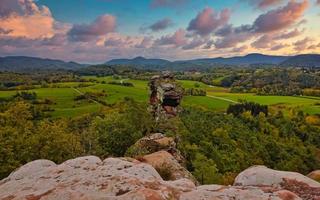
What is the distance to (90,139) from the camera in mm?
65875

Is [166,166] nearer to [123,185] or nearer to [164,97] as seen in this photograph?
[123,185]

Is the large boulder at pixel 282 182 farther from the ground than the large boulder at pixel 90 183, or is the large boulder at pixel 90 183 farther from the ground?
the large boulder at pixel 90 183

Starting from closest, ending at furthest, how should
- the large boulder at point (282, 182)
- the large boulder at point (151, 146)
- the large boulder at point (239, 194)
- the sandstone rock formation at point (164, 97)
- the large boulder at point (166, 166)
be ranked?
the large boulder at point (239, 194) → the large boulder at point (282, 182) → the large boulder at point (166, 166) → the large boulder at point (151, 146) → the sandstone rock formation at point (164, 97)

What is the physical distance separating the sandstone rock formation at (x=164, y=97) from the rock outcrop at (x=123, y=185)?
5719 cm

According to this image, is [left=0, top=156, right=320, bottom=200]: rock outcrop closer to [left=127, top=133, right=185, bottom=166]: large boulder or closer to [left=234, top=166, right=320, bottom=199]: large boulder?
[left=234, top=166, right=320, bottom=199]: large boulder

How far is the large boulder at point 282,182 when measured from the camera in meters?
15.8

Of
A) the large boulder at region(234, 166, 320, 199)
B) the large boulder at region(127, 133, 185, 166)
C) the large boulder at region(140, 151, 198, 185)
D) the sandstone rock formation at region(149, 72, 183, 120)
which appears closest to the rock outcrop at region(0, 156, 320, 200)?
the large boulder at region(234, 166, 320, 199)

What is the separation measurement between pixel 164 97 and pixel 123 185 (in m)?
62.9

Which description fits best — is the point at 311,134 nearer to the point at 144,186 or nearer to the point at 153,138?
the point at 153,138

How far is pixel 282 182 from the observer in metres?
16.8

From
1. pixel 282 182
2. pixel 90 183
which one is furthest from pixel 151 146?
pixel 90 183

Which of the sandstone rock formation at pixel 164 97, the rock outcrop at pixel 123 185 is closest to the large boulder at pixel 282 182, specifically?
the rock outcrop at pixel 123 185

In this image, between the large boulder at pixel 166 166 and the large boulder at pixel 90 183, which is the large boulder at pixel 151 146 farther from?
the large boulder at pixel 90 183

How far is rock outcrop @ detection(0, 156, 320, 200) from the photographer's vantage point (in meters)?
13.5
